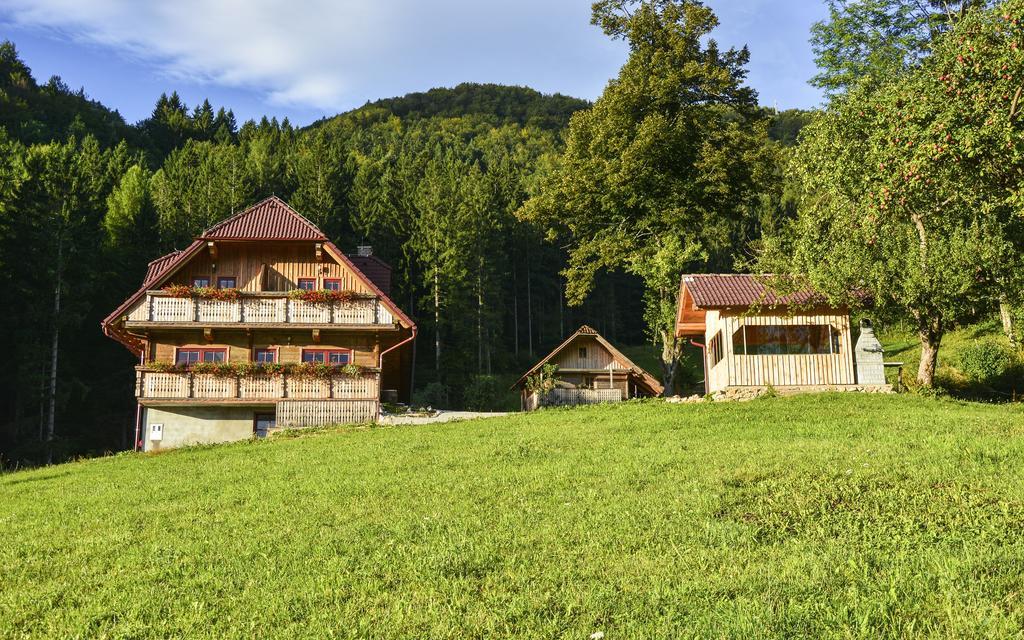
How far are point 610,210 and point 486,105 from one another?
150m

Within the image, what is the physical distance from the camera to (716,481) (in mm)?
10891

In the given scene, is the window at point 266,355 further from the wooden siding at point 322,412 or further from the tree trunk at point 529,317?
the tree trunk at point 529,317

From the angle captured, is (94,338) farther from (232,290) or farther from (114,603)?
(114,603)

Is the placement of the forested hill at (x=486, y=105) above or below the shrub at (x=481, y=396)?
above

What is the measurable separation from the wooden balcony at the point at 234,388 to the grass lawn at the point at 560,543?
12444 millimetres

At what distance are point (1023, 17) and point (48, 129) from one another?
9818 centimetres

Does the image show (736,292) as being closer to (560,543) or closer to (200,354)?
(560,543)

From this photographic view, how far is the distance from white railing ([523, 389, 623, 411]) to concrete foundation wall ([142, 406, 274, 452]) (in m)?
13.0

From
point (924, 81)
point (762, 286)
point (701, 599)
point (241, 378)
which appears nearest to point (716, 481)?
point (701, 599)

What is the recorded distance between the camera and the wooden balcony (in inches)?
1103

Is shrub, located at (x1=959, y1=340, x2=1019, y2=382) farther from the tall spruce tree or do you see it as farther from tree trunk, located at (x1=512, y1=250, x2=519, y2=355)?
tree trunk, located at (x1=512, y1=250, x2=519, y2=355)

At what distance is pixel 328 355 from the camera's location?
1192 inches

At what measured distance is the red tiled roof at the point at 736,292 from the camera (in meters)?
24.6

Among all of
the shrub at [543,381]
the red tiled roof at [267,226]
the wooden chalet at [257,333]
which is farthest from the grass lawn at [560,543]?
the shrub at [543,381]
